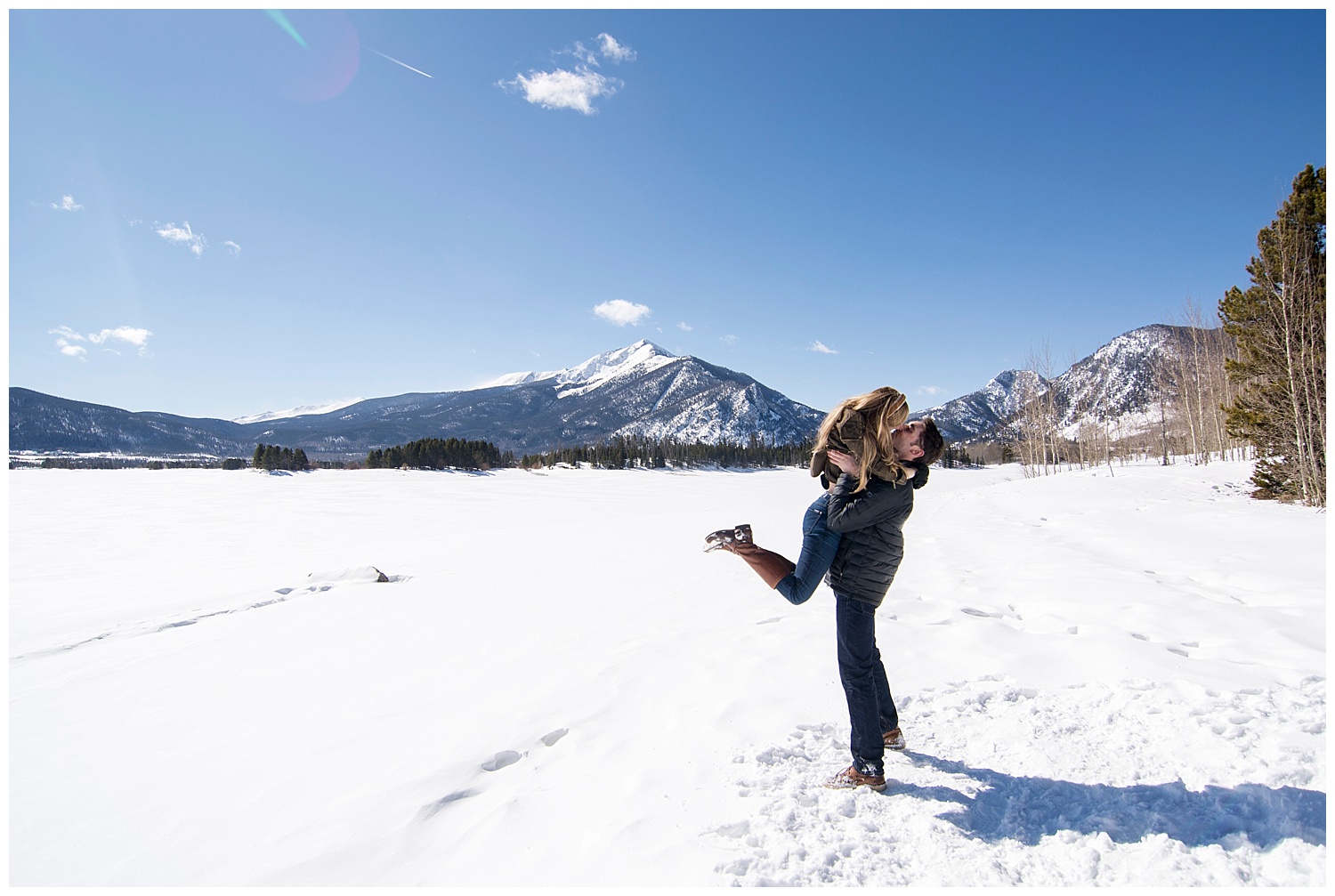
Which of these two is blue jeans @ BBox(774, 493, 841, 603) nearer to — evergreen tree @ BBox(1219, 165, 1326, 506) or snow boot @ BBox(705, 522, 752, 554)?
snow boot @ BBox(705, 522, 752, 554)

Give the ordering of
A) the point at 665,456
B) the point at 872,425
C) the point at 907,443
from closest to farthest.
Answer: the point at 872,425
the point at 907,443
the point at 665,456

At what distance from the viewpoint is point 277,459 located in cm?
5300

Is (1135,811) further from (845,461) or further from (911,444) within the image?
(845,461)

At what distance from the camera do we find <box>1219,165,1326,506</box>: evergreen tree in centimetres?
1408

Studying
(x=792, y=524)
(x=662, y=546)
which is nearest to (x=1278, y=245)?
(x=792, y=524)

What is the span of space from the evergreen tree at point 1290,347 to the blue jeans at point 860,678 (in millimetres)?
18976

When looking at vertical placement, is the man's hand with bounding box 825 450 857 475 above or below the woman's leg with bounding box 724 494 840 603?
above

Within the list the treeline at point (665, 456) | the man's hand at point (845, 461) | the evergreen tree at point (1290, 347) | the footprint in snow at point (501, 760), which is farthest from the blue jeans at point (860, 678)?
the treeline at point (665, 456)

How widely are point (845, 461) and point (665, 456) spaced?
94015 mm

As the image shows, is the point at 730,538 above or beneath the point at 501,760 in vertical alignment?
above

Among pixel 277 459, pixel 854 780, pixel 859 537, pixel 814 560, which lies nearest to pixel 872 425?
pixel 859 537

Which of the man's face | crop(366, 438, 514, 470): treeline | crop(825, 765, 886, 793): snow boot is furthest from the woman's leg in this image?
crop(366, 438, 514, 470): treeline

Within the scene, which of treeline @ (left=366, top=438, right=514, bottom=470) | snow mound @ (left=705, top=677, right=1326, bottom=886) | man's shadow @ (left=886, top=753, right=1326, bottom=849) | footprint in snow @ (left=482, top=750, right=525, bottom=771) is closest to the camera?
snow mound @ (left=705, top=677, right=1326, bottom=886)

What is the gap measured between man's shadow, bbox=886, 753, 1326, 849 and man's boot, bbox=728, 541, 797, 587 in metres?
1.27
